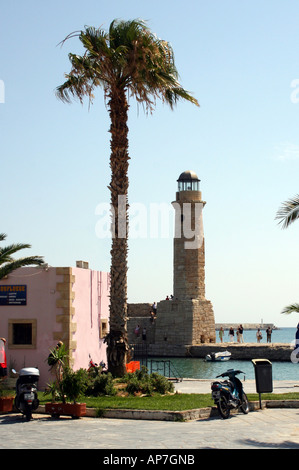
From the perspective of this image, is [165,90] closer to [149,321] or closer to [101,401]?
[101,401]

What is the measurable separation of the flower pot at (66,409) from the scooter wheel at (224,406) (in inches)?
109

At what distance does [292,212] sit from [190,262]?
38070 mm

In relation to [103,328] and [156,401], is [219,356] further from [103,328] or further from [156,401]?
[156,401]

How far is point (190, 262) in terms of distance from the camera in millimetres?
53906

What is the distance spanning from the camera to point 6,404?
14.2 metres

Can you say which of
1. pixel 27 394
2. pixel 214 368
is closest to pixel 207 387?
pixel 27 394

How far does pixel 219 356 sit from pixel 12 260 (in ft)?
116

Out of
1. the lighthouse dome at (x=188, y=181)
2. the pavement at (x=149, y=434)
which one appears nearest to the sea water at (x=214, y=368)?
the lighthouse dome at (x=188, y=181)

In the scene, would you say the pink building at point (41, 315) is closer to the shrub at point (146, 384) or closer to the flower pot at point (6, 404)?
the shrub at point (146, 384)

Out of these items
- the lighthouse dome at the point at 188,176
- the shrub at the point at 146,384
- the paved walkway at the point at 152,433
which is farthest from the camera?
the lighthouse dome at the point at 188,176

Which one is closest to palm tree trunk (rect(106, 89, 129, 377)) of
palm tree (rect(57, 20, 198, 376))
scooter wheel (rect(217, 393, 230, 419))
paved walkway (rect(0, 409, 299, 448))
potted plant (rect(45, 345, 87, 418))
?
palm tree (rect(57, 20, 198, 376))

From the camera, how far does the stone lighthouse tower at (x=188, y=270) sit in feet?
177

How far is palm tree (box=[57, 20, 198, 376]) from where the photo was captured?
18.1 metres
